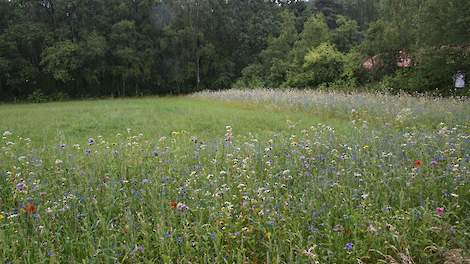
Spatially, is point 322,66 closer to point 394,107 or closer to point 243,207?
point 394,107

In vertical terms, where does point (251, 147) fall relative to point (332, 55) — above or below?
below

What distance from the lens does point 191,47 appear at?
1521 inches

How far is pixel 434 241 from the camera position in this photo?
2928mm

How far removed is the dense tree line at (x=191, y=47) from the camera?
2347 cm

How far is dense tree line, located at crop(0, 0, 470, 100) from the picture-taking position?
924 inches

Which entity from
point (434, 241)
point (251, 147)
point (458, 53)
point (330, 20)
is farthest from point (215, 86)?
point (434, 241)

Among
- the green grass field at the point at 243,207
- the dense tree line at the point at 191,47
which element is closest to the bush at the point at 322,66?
the dense tree line at the point at 191,47

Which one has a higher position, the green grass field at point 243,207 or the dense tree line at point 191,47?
the dense tree line at point 191,47

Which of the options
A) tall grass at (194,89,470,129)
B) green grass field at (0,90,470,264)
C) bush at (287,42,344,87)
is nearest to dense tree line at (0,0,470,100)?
bush at (287,42,344,87)

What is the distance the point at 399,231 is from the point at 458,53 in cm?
1732

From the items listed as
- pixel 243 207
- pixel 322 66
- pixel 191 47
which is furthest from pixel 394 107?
pixel 191 47

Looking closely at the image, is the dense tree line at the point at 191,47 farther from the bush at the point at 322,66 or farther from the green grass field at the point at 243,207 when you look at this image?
the green grass field at the point at 243,207

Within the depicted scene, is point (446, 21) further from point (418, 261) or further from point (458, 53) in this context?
point (418, 261)

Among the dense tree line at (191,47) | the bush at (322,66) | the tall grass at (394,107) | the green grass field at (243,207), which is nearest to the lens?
the green grass field at (243,207)
